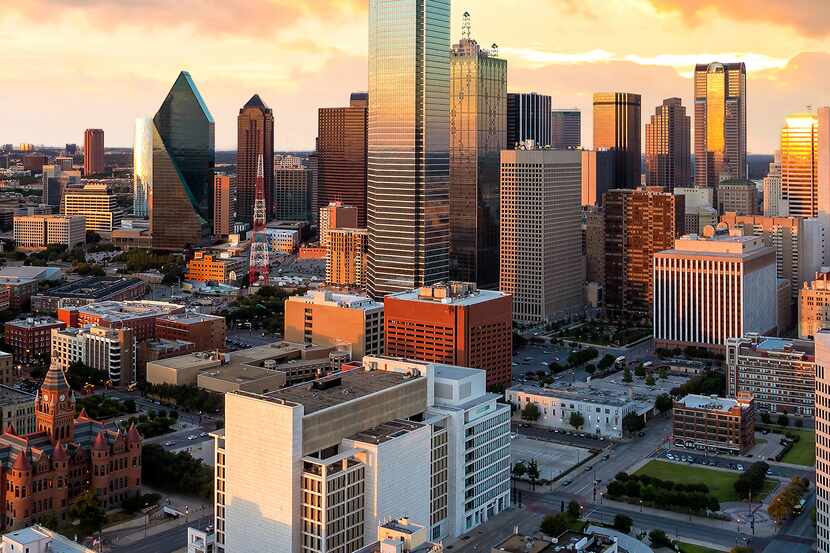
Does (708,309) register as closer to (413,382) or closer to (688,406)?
(688,406)

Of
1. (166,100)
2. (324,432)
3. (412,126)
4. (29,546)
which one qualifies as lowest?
(29,546)

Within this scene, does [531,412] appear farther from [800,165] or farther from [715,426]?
[800,165]

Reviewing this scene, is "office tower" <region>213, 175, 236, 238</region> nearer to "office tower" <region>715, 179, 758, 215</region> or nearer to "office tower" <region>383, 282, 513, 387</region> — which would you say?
"office tower" <region>715, 179, 758, 215</region>

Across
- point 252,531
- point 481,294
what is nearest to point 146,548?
point 252,531

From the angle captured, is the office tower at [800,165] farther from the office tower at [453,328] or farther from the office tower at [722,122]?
the office tower at [453,328]

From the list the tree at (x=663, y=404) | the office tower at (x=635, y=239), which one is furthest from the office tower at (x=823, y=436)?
the office tower at (x=635, y=239)
